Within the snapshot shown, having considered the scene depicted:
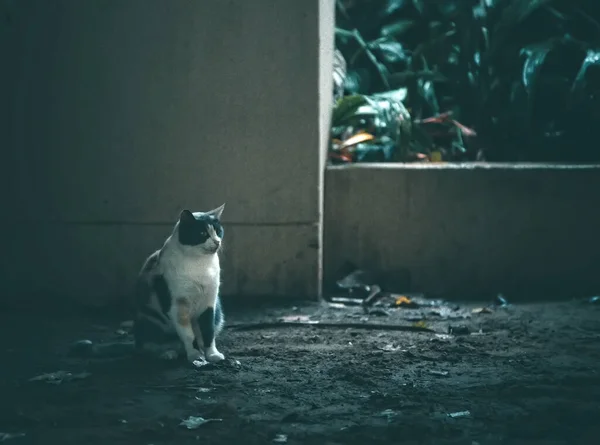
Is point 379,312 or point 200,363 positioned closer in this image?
point 200,363

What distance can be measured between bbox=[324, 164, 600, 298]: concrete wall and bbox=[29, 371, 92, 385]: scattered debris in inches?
87.8

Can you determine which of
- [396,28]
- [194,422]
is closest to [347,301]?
[194,422]

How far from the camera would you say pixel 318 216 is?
5582 millimetres

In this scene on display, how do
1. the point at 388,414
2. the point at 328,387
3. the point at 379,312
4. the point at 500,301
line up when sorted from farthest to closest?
1. the point at 500,301
2. the point at 379,312
3. the point at 328,387
4. the point at 388,414

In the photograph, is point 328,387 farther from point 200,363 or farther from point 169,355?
point 169,355

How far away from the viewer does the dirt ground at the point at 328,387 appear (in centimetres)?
327

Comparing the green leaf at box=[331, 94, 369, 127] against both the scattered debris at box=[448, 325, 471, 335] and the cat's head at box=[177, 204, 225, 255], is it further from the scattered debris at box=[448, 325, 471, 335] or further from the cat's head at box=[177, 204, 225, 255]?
the cat's head at box=[177, 204, 225, 255]

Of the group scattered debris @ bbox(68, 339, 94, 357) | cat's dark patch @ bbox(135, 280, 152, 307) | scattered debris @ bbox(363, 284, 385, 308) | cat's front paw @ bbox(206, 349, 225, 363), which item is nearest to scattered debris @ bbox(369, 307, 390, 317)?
scattered debris @ bbox(363, 284, 385, 308)

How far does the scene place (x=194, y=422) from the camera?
3.37 meters

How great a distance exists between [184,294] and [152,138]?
1.72 meters

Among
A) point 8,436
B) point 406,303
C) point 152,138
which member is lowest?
point 8,436

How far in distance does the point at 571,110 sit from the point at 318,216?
2.14 metres

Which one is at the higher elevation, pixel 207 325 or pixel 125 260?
pixel 125 260

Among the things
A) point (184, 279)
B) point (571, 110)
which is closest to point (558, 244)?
point (571, 110)
